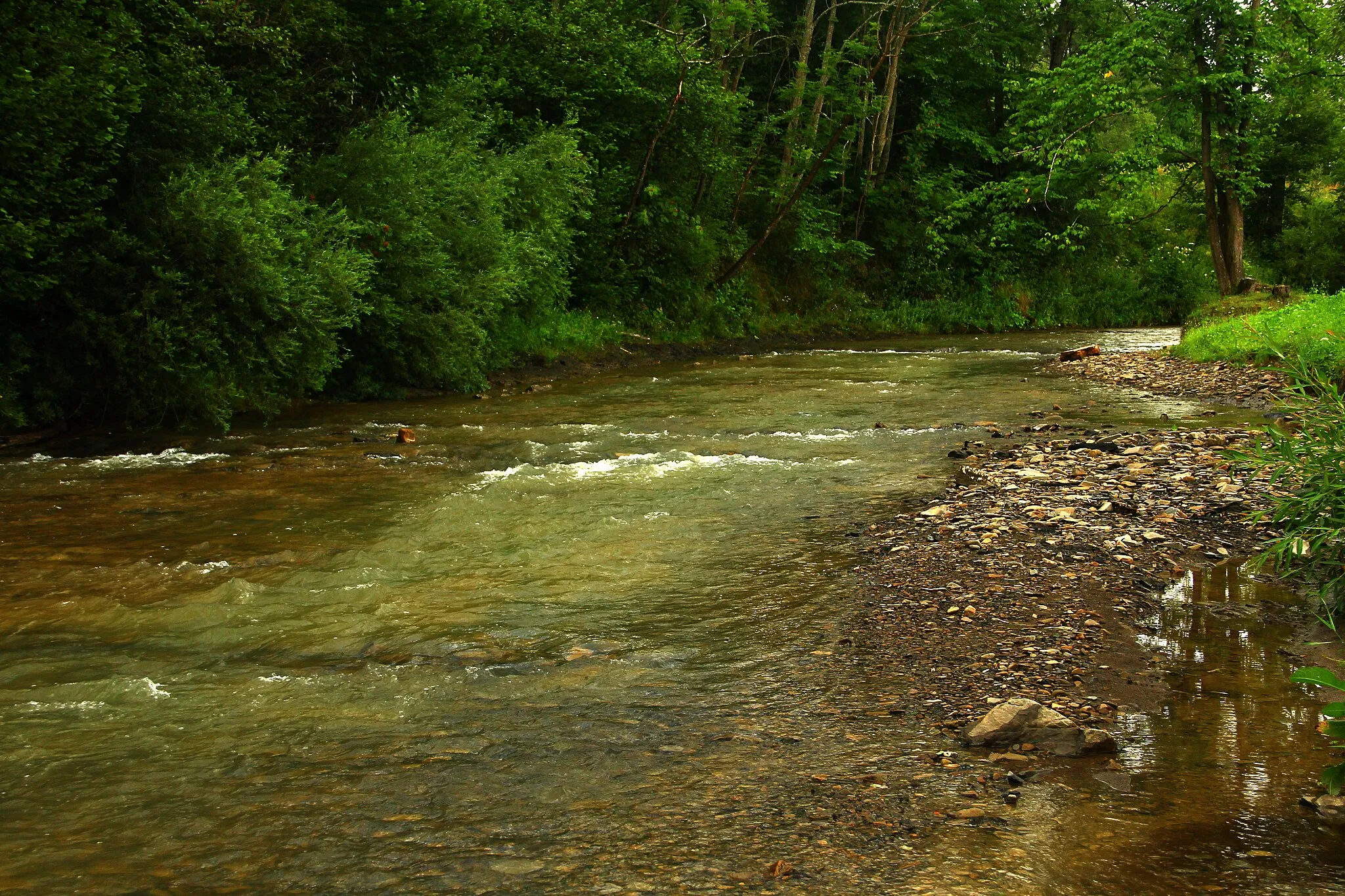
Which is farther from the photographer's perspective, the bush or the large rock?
the bush

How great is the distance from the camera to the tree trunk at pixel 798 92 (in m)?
31.5

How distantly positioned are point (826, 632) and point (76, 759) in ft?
12.7

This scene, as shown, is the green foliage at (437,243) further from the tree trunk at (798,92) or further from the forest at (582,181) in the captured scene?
the tree trunk at (798,92)

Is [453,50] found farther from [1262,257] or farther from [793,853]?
[1262,257]

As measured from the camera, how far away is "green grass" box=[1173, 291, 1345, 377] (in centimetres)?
1291

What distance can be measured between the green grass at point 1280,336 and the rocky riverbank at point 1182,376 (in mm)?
279

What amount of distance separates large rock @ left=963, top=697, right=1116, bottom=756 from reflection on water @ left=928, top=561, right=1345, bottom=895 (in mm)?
134

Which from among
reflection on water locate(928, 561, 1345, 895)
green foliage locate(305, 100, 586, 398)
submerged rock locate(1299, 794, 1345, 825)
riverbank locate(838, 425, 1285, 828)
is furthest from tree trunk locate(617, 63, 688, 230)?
submerged rock locate(1299, 794, 1345, 825)

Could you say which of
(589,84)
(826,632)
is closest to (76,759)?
(826,632)

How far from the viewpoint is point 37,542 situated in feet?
28.0

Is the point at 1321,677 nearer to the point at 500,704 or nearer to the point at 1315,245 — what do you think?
the point at 500,704

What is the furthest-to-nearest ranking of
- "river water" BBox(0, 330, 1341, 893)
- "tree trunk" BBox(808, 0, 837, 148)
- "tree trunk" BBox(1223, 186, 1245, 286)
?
1. "tree trunk" BBox(808, 0, 837, 148)
2. "tree trunk" BBox(1223, 186, 1245, 286)
3. "river water" BBox(0, 330, 1341, 893)

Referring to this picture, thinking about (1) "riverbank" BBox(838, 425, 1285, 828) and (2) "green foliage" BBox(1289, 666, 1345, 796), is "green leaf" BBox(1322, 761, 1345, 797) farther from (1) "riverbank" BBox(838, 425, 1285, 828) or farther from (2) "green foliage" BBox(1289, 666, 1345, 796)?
(1) "riverbank" BBox(838, 425, 1285, 828)

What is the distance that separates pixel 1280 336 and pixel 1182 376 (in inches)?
101
